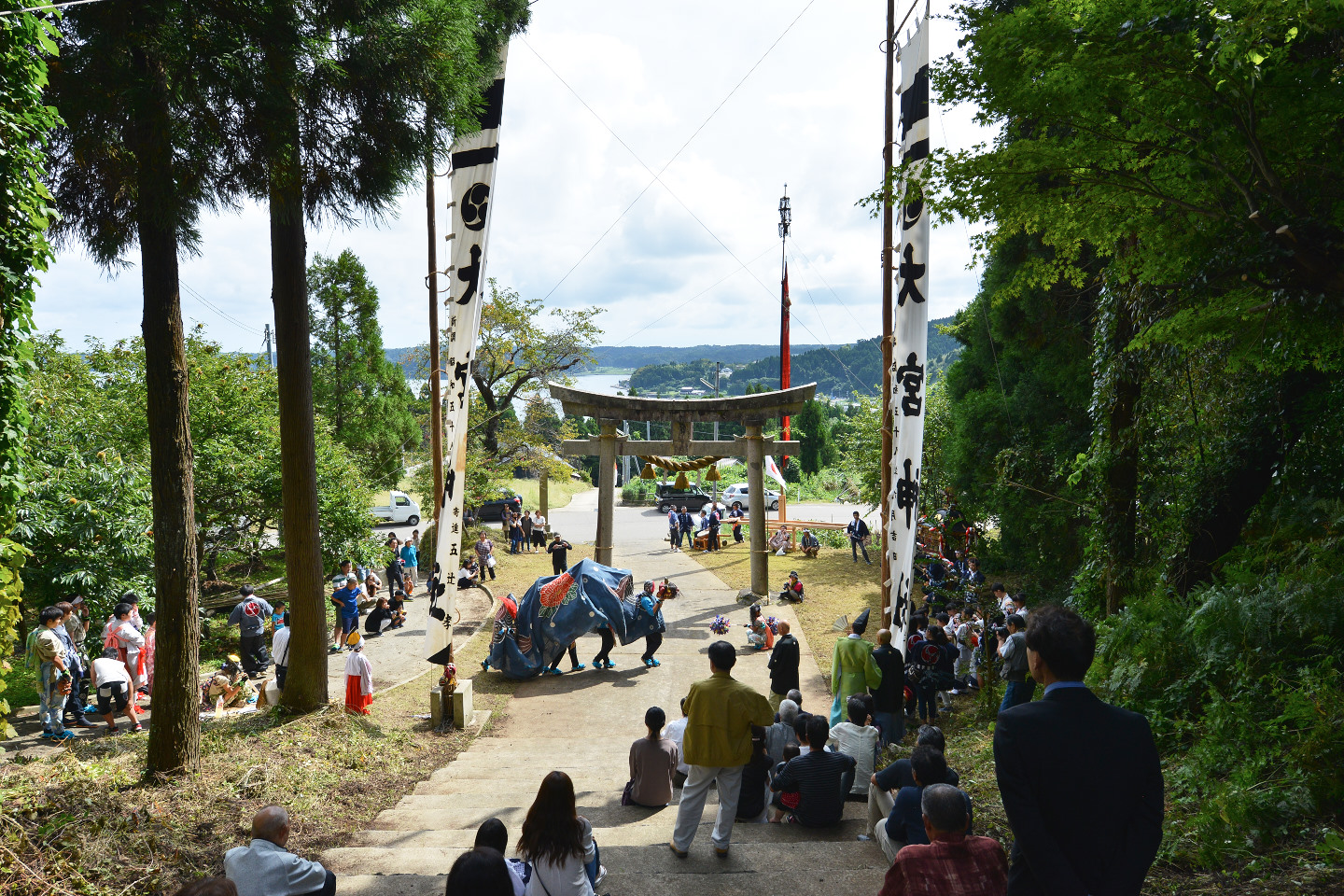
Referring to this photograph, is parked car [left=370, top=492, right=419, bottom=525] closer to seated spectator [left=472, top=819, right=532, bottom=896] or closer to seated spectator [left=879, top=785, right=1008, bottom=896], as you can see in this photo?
seated spectator [left=472, top=819, right=532, bottom=896]

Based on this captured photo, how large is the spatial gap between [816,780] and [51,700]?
8.64 meters

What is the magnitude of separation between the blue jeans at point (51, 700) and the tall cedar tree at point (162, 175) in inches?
131

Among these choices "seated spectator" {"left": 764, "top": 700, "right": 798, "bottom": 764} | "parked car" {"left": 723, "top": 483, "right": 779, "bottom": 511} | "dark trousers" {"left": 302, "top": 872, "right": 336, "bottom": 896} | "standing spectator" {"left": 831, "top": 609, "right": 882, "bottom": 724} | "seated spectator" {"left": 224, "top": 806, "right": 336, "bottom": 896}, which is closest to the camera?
"seated spectator" {"left": 224, "top": 806, "right": 336, "bottom": 896}

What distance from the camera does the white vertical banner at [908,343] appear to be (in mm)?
8664

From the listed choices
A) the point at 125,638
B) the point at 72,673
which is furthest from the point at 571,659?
the point at 72,673

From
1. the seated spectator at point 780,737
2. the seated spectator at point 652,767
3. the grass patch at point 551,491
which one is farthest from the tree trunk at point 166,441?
the grass patch at point 551,491

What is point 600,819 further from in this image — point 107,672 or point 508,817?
point 107,672

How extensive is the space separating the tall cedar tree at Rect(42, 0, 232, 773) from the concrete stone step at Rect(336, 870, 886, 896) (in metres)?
3.07

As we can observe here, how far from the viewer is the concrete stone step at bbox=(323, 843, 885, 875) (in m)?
4.98

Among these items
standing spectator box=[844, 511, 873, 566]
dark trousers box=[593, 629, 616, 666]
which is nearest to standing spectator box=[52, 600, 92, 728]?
dark trousers box=[593, 629, 616, 666]

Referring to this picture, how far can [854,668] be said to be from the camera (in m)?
7.92

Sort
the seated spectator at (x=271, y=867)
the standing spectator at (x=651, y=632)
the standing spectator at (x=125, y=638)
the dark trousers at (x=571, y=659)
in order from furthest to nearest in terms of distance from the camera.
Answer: the standing spectator at (x=651, y=632) → the dark trousers at (x=571, y=659) → the standing spectator at (x=125, y=638) → the seated spectator at (x=271, y=867)

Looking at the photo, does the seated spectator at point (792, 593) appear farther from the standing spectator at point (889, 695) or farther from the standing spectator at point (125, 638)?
the standing spectator at point (125, 638)

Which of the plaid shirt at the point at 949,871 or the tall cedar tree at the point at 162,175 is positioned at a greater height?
the tall cedar tree at the point at 162,175
